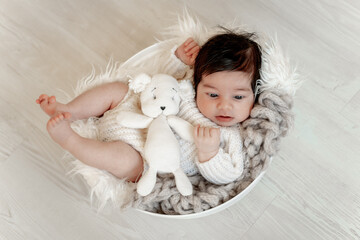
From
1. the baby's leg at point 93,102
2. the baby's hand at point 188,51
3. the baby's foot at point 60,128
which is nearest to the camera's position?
the baby's foot at point 60,128

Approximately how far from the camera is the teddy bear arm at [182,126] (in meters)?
0.92

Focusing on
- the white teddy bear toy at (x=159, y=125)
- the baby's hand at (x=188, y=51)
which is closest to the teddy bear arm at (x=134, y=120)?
the white teddy bear toy at (x=159, y=125)

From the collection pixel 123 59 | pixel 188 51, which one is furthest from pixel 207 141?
pixel 123 59

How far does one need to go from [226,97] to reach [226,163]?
0.59 feet

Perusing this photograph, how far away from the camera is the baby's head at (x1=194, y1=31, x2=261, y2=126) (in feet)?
3.07

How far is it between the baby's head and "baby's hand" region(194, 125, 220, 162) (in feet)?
0.30

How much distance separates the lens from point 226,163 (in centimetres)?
91

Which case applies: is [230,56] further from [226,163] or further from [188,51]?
[226,163]

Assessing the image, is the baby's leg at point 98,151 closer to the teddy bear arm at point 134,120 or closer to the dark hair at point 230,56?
the teddy bear arm at point 134,120

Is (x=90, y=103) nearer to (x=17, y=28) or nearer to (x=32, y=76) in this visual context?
(x=32, y=76)

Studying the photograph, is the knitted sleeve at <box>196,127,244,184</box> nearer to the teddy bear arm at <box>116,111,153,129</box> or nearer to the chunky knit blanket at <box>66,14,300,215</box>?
the chunky knit blanket at <box>66,14,300,215</box>

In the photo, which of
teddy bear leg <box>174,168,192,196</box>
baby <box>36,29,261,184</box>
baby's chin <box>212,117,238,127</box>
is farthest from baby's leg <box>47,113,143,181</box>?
baby's chin <box>212,117,238,127</box>

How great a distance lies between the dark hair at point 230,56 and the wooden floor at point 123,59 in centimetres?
31

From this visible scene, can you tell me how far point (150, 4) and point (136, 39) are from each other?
0.53 ft
